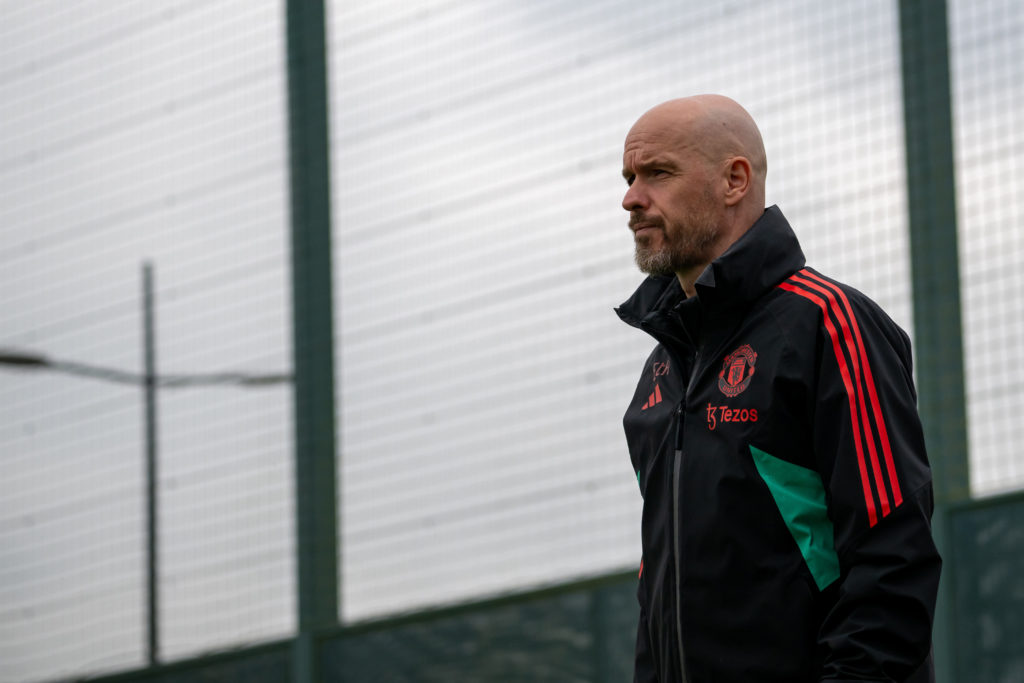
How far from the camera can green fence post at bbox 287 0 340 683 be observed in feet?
17.7

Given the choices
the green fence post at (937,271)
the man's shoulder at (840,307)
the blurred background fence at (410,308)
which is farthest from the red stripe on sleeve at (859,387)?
the green fence post at (937,271)

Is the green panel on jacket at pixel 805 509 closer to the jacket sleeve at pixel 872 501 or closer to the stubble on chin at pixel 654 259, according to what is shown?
the jacket sleeve at pixel 872 501

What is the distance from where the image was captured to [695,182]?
2.24 meters

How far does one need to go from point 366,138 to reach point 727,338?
3560 millimetres

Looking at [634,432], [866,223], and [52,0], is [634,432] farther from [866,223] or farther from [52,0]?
[52,0]

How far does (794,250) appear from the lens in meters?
2.21

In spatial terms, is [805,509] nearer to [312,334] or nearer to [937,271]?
[937,271]

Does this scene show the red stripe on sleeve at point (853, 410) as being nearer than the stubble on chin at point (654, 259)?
Yes

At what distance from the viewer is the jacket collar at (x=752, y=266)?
6.97ft

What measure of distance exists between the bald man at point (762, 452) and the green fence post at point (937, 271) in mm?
1888

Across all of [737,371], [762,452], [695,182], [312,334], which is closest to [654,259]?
[695,182]

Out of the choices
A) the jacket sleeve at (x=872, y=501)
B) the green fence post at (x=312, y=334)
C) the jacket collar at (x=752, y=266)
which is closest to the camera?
the jacket sleeve at (x=872, y=501)

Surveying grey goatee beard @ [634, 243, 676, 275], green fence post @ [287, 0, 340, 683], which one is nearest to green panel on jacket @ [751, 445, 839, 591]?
grey goatee beard @ [634, 243, 676, 275]

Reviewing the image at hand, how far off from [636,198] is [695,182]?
0.29 feet
